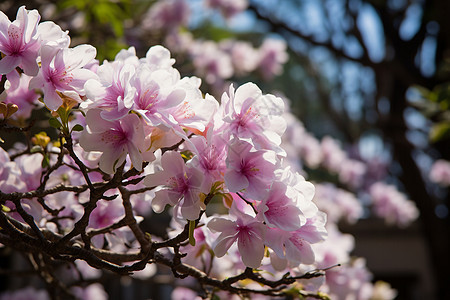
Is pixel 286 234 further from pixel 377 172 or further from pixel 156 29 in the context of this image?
pixel 377 172

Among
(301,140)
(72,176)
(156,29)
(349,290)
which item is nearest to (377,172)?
(301,140)

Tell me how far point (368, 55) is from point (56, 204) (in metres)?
3.34

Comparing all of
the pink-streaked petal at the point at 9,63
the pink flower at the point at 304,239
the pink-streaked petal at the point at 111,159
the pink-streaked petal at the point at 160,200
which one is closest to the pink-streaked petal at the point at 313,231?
the pink flower at the point at 304,239

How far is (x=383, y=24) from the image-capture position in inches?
198

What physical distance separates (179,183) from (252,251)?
18 cm

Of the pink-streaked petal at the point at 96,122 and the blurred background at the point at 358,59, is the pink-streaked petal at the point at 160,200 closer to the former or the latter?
the pink-streaked petal at the point at 96,122

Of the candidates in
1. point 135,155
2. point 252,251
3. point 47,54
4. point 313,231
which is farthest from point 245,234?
point 47,54

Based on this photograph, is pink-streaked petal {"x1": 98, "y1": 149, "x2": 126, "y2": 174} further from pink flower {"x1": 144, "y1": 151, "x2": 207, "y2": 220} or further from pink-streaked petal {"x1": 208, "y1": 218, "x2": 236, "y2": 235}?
pink-streaked petal {"x1": 208, "y1": 218, "x2": 236, "y2": 235}

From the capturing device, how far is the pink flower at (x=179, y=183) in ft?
2.84

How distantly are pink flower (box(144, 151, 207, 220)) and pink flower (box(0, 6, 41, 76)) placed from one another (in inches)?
11.3

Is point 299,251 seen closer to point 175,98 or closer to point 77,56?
point 175,98

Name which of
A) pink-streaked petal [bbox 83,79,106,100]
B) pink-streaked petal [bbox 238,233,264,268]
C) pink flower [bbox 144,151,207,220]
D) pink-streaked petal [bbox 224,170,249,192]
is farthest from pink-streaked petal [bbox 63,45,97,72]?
pink-streaked petal [bbox 238,233,264,268]

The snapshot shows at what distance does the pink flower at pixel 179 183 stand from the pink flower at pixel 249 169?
57 millimetres

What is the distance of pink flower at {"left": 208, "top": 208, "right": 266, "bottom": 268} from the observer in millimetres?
893
